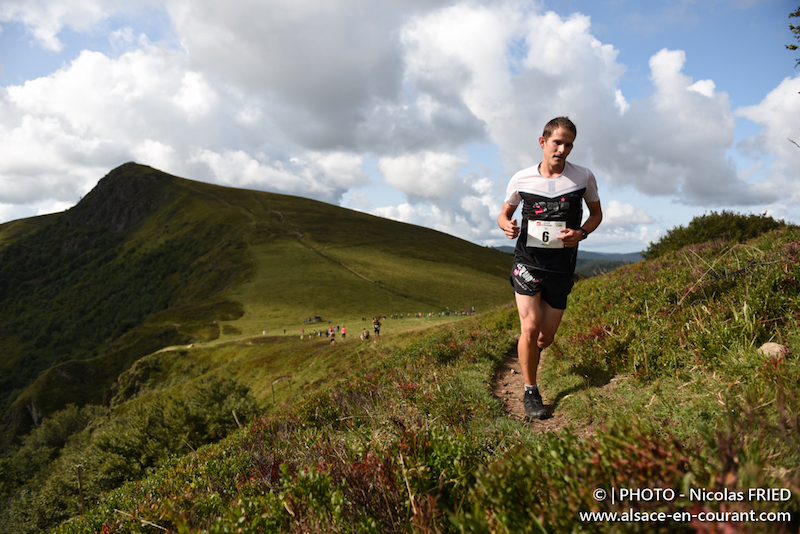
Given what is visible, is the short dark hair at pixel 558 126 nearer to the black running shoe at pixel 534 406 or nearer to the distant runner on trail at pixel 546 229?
the distant runner on trail at pixel 546 229

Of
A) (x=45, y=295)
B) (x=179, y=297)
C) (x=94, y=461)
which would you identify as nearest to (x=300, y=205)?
(x=179, y=297)

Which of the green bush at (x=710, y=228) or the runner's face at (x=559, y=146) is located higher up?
the green bush at (x=710, y=228)

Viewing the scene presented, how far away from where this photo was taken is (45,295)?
145 metres

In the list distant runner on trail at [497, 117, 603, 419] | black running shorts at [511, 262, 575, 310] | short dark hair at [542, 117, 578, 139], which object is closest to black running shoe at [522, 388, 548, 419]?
distant runner on trail at [497, 117, 603, 419]

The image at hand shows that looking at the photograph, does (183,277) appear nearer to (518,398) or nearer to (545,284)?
(518,398)

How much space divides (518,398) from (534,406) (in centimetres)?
96

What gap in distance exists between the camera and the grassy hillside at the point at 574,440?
5.29 feet

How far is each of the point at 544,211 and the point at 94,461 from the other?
94.8 ft

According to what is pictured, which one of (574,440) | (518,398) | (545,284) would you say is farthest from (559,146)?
(518,398)

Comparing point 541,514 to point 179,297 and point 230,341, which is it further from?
point 179,297

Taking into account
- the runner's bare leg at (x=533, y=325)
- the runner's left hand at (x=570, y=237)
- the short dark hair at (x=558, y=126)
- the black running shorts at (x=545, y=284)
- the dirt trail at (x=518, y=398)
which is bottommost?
the dirt trail at (x=518, y=398)

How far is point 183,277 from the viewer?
382 ft

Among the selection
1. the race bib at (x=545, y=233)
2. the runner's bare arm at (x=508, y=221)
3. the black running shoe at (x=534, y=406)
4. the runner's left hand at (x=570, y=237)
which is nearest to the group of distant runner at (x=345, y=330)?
the black running shoe at (x=534, y=406)

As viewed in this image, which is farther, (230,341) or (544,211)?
(230,341)
